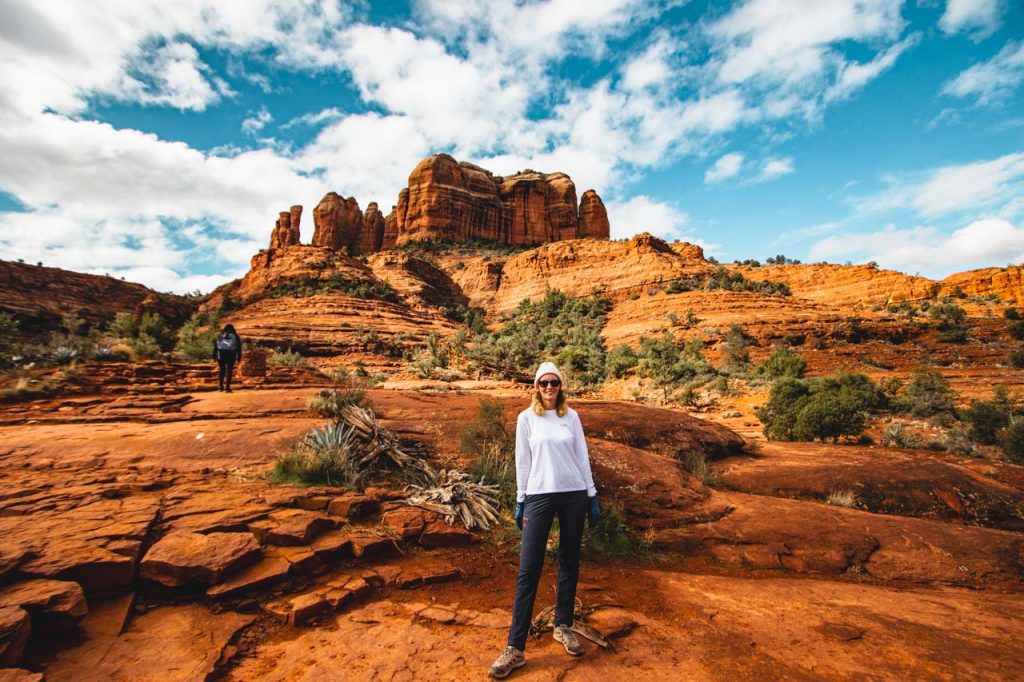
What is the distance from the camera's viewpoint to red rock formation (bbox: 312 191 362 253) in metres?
71.3

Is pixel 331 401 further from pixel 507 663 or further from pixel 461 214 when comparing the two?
pixel 461 214

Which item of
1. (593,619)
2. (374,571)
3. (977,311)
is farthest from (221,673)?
(977,311)

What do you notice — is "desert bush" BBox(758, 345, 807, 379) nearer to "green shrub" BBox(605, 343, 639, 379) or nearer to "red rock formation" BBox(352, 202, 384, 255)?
"green shrub" BBox(605, 343, 639, 379)

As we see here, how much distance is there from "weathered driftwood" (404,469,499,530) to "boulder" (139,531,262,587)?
1.84 metres

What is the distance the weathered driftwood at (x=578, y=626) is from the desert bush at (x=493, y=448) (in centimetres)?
212

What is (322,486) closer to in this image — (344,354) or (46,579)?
(46,579)

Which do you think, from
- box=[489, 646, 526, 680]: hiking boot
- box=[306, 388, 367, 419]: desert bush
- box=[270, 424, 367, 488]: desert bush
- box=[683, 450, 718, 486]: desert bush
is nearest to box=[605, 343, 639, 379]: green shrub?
box=[683, 450, 718, 486]: desert bush

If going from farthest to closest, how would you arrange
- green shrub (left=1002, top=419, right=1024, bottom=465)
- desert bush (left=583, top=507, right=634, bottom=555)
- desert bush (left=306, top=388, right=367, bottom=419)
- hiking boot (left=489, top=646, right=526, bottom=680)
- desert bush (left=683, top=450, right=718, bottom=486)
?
green shrub (left=1002, top=419, right=1024, bottom=465) < desert bush (left=306, top=388, right=367, bottom=419) < desert bush (left=683, top=450, right=718, bottom=486) < desert bush (left=583, top=507, right=634, bottom=555) < hiking boot (left=489, top=646, right=526, bottom=680)

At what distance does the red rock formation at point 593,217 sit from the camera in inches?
2963

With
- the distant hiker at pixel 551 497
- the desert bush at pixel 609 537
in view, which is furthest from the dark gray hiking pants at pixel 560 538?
the desert bush at pixel 609 537

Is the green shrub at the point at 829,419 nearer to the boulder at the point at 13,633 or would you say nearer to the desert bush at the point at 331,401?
the desert bush at the point at 331,401

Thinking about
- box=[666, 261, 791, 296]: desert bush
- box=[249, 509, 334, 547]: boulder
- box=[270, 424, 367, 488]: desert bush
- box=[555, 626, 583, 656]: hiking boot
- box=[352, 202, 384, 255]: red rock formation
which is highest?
box=[352, 202, 384, 255]: red rock formation

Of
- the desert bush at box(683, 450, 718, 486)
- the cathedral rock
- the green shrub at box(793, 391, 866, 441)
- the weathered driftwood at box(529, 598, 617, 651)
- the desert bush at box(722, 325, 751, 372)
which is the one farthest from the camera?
the cathedral rock

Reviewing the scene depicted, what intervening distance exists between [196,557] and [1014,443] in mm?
15614
